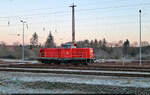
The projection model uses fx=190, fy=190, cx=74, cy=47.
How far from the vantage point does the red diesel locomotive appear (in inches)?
1227

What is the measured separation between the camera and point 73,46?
33062 mm

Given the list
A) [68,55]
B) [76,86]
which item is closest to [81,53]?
[68,55]

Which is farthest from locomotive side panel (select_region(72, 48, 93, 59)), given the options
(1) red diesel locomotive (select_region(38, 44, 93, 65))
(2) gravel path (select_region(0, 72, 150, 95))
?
(2) gravel path (select_region(0, 72, 150, 95))

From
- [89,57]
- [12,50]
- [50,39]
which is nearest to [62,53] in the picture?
[89,57]

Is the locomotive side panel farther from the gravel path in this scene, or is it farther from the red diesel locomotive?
the gravel path

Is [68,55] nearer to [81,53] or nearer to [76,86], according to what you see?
[81,53]

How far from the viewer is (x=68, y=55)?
31.8 metres

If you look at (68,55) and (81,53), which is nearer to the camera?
(81,53)

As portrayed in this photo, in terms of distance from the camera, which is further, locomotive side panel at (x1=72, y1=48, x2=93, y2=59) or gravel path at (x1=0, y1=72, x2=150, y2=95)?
locomotive side panel at (x1=72, y1=48, x2=93, y2=59)

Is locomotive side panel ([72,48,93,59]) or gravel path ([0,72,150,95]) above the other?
locomotive side panel ([72,48,93,59])

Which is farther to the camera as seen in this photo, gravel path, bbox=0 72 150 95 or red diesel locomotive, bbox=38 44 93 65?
red diesel locomotive, bbox=38 44 93 65

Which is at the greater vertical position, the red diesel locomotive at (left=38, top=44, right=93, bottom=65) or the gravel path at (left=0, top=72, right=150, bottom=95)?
the red diesel locomotive at (left=38, top=44, right=93, bottom=65)

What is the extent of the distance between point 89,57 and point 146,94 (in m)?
21.3

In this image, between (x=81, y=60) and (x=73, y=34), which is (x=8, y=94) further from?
(x=73, y=34)
